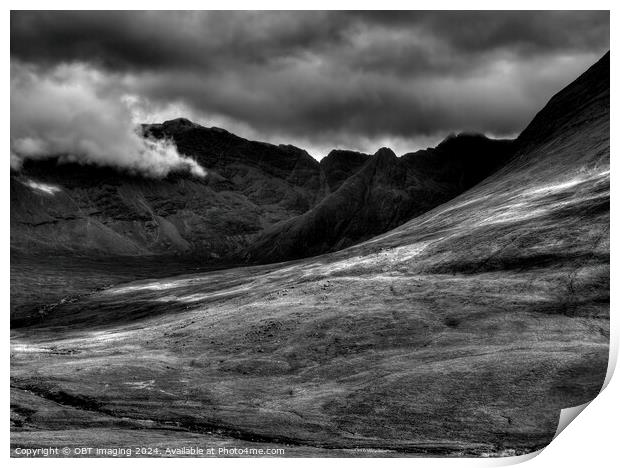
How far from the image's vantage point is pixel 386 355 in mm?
82812

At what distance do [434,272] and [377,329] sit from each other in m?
41.7

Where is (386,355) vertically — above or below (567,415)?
above

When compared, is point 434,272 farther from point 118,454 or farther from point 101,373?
point 118,454

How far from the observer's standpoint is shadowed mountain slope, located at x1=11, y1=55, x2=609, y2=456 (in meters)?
57.8

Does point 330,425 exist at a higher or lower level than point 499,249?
lower

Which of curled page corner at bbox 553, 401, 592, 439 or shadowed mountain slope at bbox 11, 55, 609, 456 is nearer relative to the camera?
curled page corner at bbox 553, 401, 592, 439

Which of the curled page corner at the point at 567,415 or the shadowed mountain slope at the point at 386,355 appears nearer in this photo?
the curled page corner at the point at 567,415

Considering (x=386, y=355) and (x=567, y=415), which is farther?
(x=386, y=355)

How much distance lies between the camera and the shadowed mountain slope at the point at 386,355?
189 feet

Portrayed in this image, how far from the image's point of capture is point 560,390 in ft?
199
